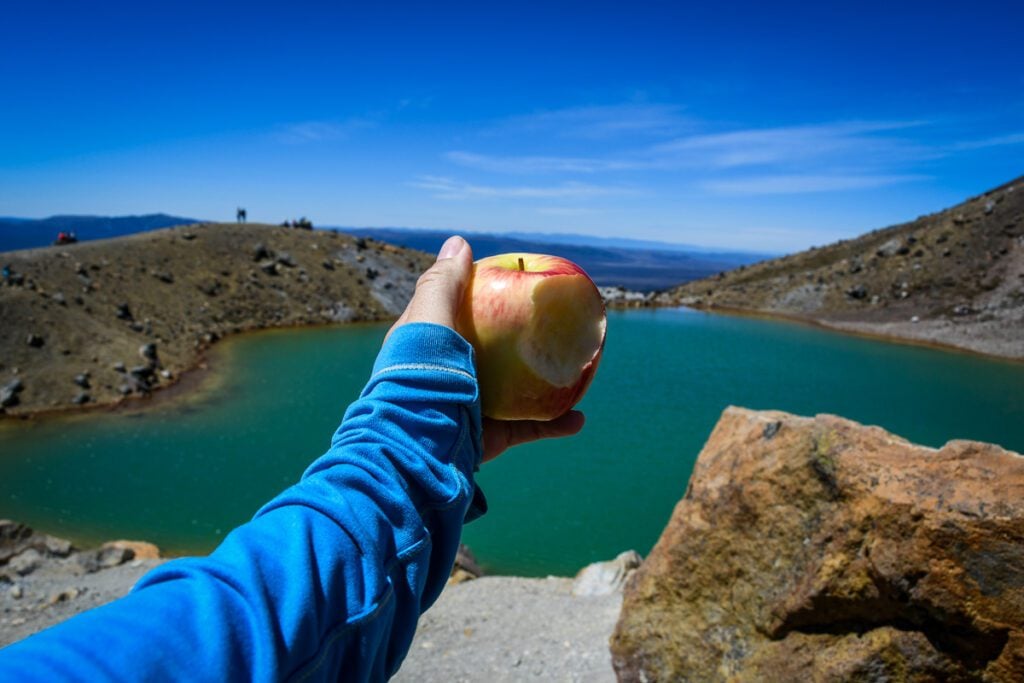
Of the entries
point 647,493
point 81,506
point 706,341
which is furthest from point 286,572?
point 706,341

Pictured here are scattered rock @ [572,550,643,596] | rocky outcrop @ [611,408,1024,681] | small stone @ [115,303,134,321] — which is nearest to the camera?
rocky outcrop @ [611,408,1024,681]

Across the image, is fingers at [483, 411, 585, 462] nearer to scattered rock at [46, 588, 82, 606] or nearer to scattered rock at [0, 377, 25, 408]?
scattered rock at [46, 588, 82, 606]

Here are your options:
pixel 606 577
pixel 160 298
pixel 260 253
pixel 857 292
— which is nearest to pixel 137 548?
pixel 606 577

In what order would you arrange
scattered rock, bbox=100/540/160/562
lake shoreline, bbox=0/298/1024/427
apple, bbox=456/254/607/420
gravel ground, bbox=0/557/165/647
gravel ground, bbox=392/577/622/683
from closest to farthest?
apple, bbox=456/254/607/420
gravel ground, bbox=392/577/622/683
gravel ground, bbox=0/557/165/647
scattered rock, bbox=100/540/160/562
lake shoreline, bbox=0/298/1024/427

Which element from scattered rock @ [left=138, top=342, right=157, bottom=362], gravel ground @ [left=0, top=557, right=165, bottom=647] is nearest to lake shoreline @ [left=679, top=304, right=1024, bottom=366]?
gravel ground @ [left=0, top=557, right=165, bottom=647]

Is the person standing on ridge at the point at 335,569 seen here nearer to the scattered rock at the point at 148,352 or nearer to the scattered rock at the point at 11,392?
the scattered rock at the point at 11,392

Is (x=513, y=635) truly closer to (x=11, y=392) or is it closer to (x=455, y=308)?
(x=455, y=308)

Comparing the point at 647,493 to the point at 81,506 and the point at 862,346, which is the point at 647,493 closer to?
the point at 81,506
